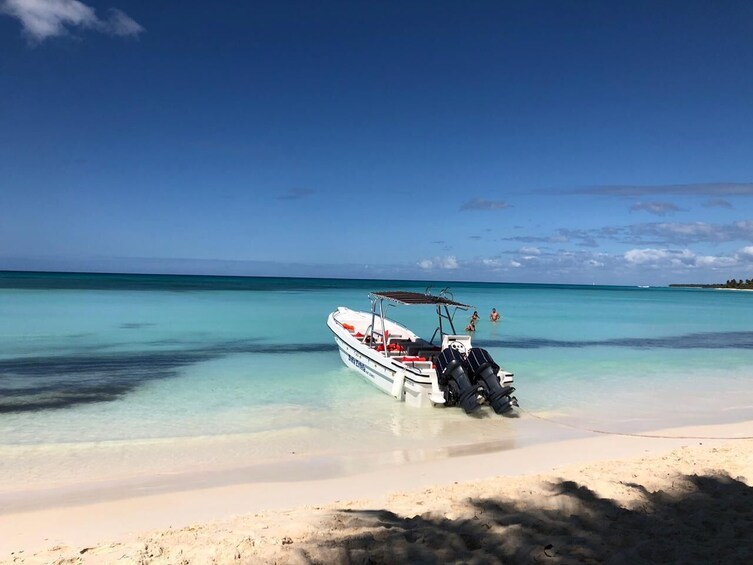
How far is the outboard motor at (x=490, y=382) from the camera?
9.89 m

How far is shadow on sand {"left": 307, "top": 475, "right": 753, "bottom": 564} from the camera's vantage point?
364 cm

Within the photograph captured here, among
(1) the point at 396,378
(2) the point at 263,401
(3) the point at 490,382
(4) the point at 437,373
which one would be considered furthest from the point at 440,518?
(2) the point at 263,401

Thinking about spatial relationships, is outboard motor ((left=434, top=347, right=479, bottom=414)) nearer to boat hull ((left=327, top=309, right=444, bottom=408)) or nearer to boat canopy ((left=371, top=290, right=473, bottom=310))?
boat hull ((left=327, top=309, right=444, bottom=408))

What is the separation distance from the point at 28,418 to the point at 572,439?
922 cm

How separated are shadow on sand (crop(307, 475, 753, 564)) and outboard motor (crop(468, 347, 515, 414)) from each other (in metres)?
4.60

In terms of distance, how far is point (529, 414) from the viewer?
1022 centimetres

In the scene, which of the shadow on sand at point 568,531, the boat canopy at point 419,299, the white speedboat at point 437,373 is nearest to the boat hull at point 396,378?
the white speedboat at point 437,373

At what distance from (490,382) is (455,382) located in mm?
662

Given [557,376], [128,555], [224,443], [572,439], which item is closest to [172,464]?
[224,443]

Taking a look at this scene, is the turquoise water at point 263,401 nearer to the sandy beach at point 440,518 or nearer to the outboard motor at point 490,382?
the outboard motor at point 490,382

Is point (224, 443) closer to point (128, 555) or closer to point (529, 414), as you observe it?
point (128, 555)

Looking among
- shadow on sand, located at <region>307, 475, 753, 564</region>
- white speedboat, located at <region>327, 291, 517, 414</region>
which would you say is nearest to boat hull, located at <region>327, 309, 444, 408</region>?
white speedboat, located at <region>327, 291, 517, 414</region>

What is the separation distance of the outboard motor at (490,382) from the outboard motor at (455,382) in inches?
8.1

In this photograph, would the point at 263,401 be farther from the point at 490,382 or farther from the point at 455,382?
the point at 490,382
